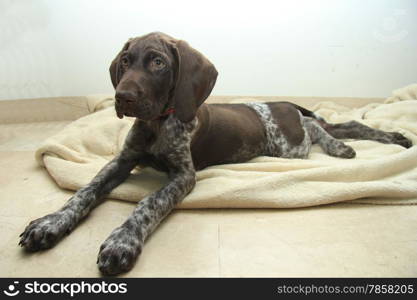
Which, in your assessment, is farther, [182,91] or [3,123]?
[3,123]

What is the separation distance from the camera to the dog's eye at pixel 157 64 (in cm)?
202

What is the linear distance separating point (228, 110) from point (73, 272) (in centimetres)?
182

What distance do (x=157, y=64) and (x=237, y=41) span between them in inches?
109

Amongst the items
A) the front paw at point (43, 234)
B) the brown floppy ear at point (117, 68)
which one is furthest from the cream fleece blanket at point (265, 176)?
the brown floppy ear at point (117, 68)

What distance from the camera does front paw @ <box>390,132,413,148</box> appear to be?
308 centimetres

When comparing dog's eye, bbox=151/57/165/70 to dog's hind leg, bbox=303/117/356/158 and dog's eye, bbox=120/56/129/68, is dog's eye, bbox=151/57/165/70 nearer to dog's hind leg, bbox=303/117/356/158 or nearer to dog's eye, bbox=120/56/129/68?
dog's eye, bbox=120/56/129/68

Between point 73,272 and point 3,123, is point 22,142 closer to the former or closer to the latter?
point 3,123

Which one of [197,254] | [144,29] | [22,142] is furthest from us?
[144,29]

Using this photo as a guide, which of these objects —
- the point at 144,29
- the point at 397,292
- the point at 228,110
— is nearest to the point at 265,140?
the point at 228,110

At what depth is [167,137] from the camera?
2291 millimetres

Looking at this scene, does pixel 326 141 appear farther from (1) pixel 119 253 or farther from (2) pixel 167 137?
(1) pixel 119 253

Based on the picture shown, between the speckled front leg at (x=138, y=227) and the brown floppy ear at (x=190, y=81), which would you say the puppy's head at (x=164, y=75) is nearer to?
the brown floppy ear at (x=190, y=81)

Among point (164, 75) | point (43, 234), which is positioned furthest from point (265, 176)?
point (43, 234)

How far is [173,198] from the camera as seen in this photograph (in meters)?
2.04
